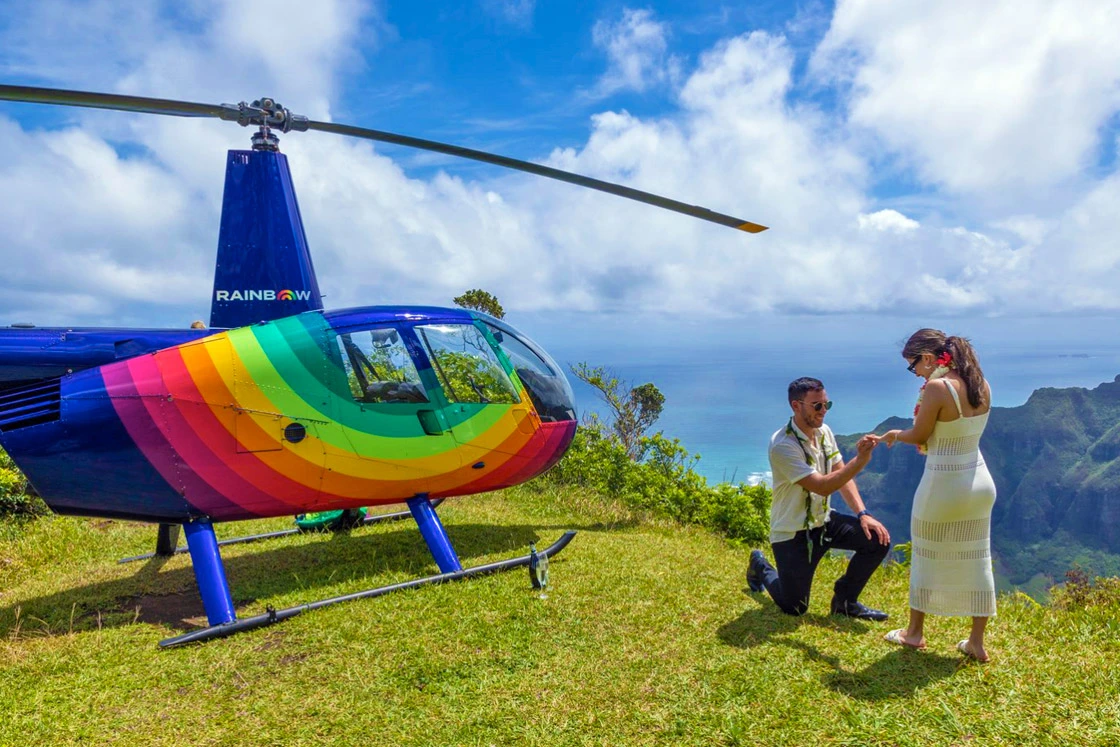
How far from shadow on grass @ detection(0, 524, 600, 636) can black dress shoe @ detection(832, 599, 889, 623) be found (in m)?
2.43

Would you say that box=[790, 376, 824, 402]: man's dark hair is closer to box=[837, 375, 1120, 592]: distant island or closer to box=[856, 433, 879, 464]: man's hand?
box=[856, 433, 879, 464]: man's hand

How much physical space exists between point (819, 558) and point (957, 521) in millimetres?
1064

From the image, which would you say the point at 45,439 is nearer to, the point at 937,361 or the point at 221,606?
the point at 221,606

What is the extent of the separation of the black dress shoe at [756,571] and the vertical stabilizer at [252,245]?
4.19 metres

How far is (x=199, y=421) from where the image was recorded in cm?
473

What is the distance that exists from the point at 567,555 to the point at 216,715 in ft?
10.4

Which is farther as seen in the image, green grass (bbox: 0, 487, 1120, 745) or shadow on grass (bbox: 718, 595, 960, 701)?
shadow on grass (bbox: 718, 595, 960, 701)

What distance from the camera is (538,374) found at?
6.19 metres

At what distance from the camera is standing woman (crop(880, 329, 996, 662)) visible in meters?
3.60

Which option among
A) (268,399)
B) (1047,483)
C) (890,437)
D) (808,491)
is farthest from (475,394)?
(1047,483)

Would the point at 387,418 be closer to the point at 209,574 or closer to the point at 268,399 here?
the point at 268,399

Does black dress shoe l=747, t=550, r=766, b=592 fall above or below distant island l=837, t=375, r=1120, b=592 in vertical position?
above

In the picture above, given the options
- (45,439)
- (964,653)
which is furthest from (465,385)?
(964,653)

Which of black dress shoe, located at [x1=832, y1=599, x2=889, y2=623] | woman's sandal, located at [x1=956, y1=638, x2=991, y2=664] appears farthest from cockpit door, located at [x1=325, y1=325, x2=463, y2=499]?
woman's sandal, located at [x1=956, y1=638, x2=991, y2=664]
